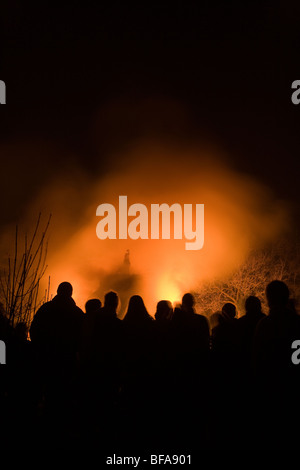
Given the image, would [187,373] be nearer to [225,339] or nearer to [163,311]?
[225,339]

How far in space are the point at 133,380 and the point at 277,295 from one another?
1.83 m

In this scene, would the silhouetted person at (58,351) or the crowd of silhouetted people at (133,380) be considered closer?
the crowd of silhouetted people at (133,380)

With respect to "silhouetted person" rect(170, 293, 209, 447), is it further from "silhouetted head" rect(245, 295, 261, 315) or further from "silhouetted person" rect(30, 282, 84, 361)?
"silhouetted person" rect(30, 282, 84, 361)

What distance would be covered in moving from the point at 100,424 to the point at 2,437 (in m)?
1.08

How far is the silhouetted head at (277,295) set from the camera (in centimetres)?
388

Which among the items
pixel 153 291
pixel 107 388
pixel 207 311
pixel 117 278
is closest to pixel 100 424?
pixel 107 388

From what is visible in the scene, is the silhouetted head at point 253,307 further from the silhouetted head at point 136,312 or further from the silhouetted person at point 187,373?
the silhouetted head at point 136,312

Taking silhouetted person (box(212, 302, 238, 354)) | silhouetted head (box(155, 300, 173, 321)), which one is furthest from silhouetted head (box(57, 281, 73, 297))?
silhouetted person (box(212, 302, 238, 354))

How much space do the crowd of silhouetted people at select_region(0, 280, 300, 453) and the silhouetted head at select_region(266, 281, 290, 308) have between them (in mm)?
463

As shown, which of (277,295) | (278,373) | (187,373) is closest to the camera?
(278,373)

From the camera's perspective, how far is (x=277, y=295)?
3.88 metres

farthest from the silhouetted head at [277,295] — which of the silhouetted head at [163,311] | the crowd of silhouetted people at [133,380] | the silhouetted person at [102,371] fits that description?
the silhouetted person at [102,371]

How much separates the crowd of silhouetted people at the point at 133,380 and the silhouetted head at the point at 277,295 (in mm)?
463

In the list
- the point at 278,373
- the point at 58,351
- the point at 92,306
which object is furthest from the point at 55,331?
the point at 278,373
